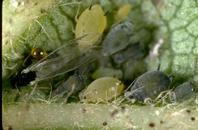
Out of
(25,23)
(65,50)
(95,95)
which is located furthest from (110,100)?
(25,23)

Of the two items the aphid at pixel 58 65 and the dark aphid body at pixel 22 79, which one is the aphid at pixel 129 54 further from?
the dark aphid body at pixel 22 79

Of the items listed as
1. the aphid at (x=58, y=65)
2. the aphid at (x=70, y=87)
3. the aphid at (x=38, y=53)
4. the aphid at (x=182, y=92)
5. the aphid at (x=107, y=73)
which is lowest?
the aphid at (x=182, y=92)

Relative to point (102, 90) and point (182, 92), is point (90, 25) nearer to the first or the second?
point (102, 90)

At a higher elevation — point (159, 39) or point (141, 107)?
point (159, 39)

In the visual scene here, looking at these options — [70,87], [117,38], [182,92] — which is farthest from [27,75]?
[182,92]

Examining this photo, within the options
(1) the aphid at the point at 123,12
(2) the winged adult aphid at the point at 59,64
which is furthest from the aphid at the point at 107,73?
(1) the aphid at the point at 123,12

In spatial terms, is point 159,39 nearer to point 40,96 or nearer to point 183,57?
point 183,57

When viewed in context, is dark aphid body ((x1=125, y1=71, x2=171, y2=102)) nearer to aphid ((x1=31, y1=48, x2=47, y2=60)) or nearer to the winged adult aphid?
the winged adult aphid
